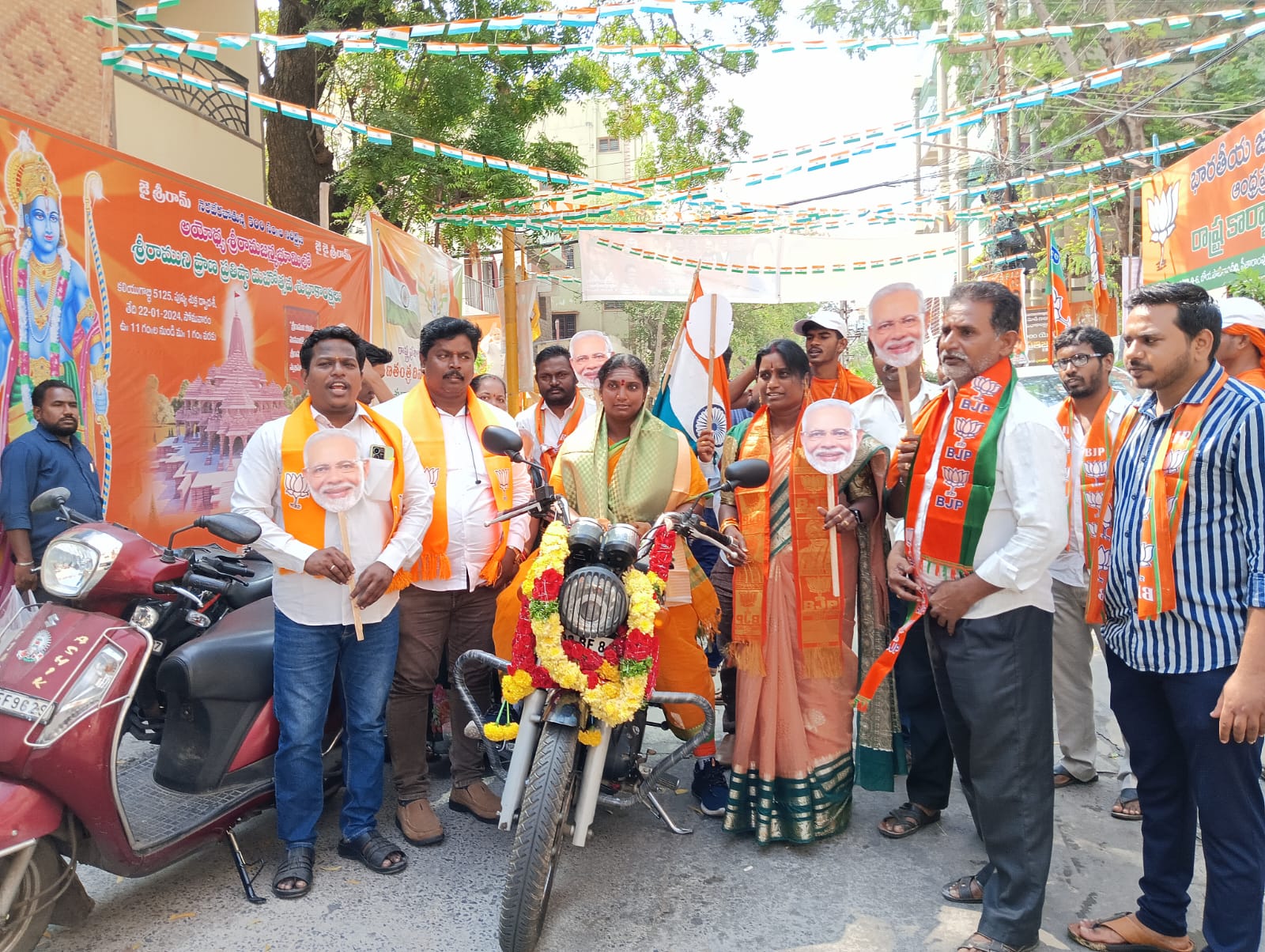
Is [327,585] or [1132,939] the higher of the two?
[327,585]

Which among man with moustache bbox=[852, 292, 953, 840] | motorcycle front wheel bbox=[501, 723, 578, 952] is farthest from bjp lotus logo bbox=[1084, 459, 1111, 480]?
motorcycle front wheel bbox=[501, 723, 578, 952]

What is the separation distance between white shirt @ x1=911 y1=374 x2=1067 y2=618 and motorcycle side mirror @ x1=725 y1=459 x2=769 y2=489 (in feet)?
2.42

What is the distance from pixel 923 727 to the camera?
359 centimetres

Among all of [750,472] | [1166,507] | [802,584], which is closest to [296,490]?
[750,472]

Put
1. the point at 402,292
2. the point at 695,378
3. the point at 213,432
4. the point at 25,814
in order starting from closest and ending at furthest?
the point at 25,814 < the point at 695,378 < the point at 213,432 < the point at 402,292

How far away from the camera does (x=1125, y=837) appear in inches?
136

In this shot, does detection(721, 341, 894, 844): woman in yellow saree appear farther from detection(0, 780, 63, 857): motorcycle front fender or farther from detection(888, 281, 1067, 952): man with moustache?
detection(0, 780, 63, 857): motorcycle front fender

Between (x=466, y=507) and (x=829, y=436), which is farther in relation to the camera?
(x=466, y=507)

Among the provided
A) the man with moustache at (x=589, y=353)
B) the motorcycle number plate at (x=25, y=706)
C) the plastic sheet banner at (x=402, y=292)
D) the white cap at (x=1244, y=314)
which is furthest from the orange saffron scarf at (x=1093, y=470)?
the plastic sheet banner at (x=402, y=292)

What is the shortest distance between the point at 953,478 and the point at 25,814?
2881mm

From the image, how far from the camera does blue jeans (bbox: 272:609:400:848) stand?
3.04 metres

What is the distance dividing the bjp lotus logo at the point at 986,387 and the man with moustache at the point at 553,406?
2.21 metres

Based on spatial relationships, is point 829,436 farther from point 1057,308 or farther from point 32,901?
point 1057,308

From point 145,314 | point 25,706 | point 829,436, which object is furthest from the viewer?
point 145,314
